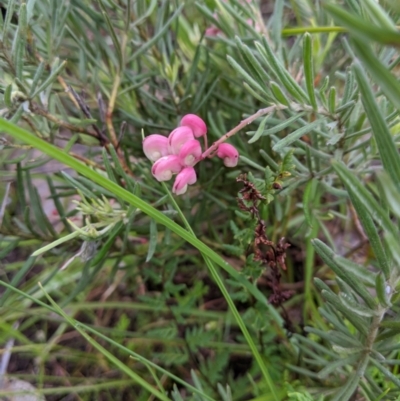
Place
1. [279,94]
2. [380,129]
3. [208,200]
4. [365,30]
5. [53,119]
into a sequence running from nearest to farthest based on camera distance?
1. [365,30]
2. [380,129]
3. [279,94]
4. [53,119]
5. [208,200]

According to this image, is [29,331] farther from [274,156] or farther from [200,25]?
[200,25]

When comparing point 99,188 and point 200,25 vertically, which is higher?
point 200,25

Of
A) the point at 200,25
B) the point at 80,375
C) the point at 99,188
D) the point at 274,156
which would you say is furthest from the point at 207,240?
the point at 200,25

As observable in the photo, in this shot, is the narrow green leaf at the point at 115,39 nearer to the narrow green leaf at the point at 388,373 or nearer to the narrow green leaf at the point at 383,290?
the narrow green leaf at the point at 383,290

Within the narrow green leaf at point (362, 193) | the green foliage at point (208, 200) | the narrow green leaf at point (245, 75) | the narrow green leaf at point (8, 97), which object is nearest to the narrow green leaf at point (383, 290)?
the green foliage at point (208, 200)

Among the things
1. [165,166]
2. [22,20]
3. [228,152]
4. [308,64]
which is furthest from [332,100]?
[22,20]

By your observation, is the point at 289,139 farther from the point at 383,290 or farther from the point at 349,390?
the point at 349,390

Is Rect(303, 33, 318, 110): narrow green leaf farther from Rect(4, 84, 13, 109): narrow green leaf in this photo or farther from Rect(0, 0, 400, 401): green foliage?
Rect(4, 84, 13, 109): narrow green leaf
